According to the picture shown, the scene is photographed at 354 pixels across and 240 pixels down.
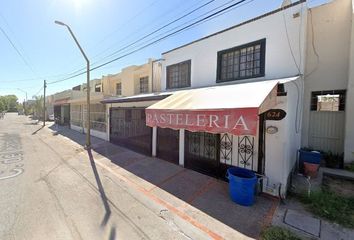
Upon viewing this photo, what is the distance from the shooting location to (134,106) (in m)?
12.2

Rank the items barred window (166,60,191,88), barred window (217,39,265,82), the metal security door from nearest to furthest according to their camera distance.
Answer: barred window (217,39,265,82), the metal security door, barred window (166,60,191,88)

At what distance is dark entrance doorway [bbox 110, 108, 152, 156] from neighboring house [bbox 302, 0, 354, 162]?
26.9 ft

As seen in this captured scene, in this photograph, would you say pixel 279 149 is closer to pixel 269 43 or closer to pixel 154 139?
pixel 269 43

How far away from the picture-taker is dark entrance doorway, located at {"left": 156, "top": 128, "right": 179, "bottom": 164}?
955 centimetres

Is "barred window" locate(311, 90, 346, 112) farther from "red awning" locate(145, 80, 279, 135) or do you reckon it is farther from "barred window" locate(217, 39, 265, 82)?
"red awning" locate(145, 80, 279, 135)

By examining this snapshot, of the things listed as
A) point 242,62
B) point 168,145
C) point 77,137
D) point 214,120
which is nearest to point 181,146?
point 168,145

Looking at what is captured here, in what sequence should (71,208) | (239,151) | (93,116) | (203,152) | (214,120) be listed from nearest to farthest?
(214,120) < (71,208) < (239,151) < (203,152) < (93,116)

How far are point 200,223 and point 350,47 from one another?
916 cm

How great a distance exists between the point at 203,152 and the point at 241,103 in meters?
3.87

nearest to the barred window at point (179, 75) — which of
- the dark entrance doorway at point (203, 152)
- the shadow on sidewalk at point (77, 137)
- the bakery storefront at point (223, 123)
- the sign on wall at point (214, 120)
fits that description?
the bakery storefront at point (223, 123)

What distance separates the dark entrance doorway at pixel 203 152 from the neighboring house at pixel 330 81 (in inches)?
183

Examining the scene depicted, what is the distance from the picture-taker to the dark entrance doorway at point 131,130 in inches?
447

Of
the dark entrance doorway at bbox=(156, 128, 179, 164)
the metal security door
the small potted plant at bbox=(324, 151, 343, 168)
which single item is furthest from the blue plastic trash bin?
the metal security door

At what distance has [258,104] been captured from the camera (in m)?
4.52
